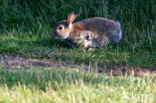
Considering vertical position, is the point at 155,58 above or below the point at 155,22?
below

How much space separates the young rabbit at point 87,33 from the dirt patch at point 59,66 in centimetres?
119

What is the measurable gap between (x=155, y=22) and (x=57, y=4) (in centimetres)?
245

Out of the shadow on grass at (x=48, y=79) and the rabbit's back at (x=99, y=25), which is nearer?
the shadow on grass at (x=48, y=79)

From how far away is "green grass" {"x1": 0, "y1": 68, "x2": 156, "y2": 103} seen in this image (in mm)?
5043

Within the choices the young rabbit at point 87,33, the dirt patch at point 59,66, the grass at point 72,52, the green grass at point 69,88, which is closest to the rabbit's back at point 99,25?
the young rabbit at point 87,33

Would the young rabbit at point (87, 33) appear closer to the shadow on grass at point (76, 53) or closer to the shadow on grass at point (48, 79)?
the shadow on grass at point (76, 53)

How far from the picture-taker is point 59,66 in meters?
7.87

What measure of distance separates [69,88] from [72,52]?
3.51 m

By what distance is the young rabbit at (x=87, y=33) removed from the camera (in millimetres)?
9352

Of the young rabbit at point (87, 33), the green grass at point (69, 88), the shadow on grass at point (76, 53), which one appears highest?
the young rabbit at point (87, 33)

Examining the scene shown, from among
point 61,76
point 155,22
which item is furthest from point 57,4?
point 61,76

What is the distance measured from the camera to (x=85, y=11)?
1072 centimetres

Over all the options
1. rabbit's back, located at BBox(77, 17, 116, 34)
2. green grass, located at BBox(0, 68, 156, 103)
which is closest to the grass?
green grass, located at BBox(0, 68, 156, 103)

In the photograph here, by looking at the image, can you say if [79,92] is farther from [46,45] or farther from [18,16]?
[18,16]
